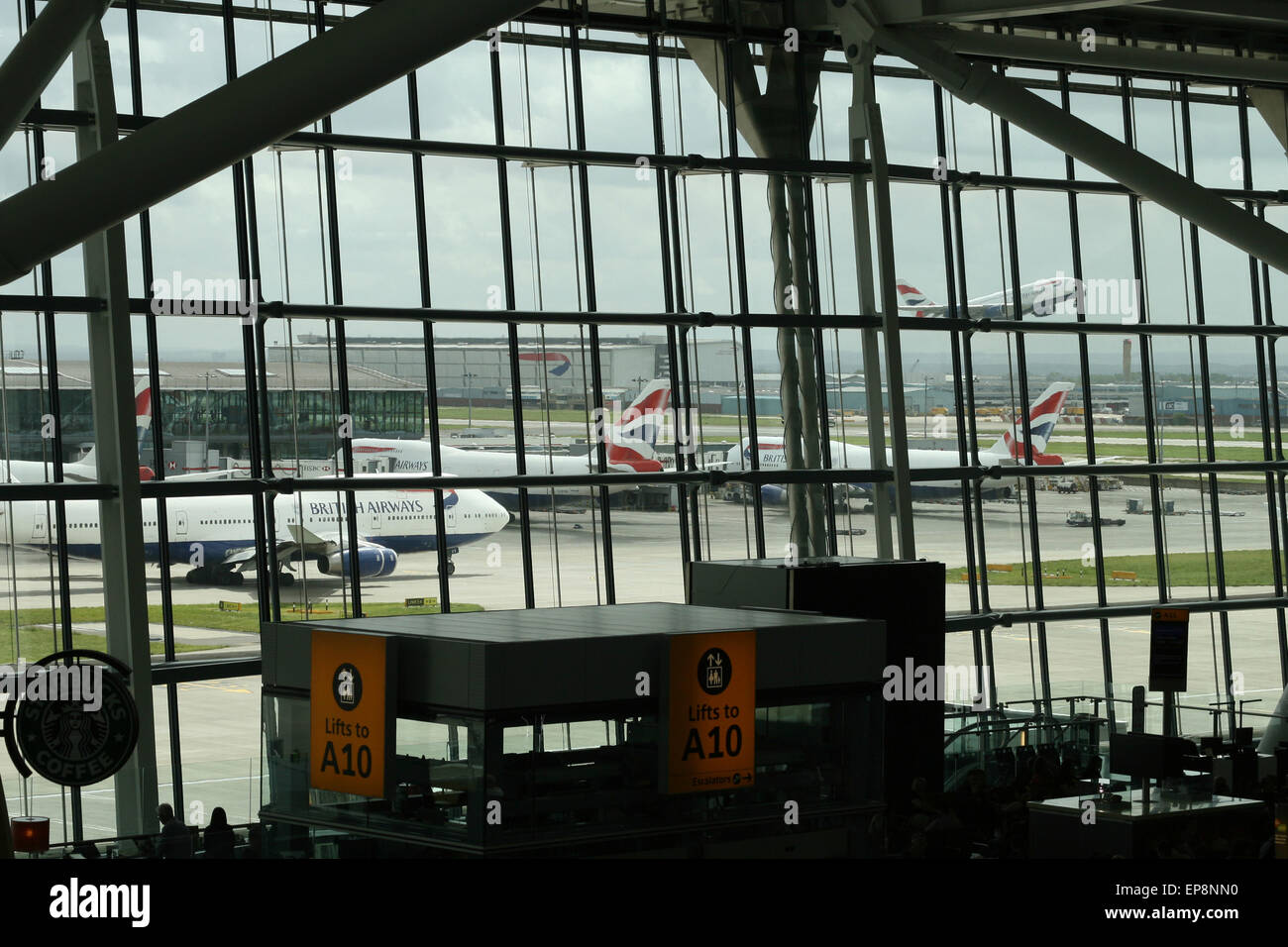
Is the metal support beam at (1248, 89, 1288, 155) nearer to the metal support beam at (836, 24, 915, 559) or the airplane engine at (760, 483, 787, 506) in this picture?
the metal support beam at (836, 24, 915, 559)

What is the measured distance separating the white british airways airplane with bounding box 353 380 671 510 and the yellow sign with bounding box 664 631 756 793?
6864 millimetres

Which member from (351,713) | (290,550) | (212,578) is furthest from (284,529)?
(351,713)

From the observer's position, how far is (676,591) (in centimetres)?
1984

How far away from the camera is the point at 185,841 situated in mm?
11078

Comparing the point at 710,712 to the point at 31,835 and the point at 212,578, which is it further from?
the point at 212,578

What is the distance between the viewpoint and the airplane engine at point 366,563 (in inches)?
686

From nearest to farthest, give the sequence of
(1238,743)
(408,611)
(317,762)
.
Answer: (317,762) < (1238,743) < (408,611)

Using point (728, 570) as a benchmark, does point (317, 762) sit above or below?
below

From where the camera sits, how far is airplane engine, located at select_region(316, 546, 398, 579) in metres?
17.4

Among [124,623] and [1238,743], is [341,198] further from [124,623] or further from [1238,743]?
[1238,743]

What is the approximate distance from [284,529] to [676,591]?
5199 mm
